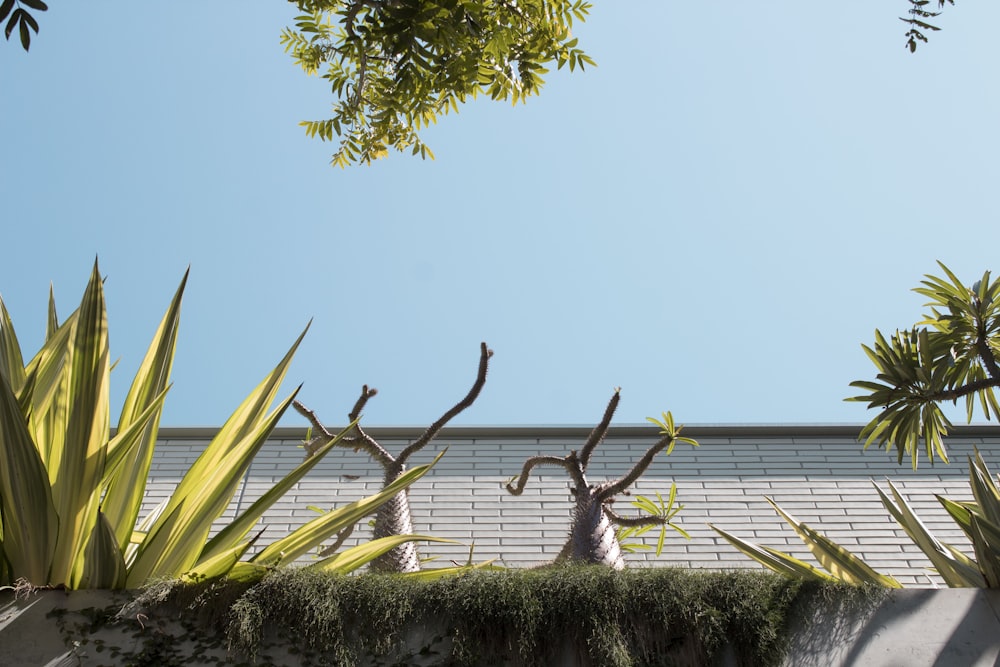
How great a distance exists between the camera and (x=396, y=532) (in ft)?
8.16

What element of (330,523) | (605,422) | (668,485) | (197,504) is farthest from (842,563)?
(668,485)

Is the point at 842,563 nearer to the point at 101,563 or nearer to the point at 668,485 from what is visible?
the point at 101,563

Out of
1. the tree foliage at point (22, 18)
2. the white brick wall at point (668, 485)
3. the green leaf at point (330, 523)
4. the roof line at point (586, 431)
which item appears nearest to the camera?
the tree foliage at point (22, 18)

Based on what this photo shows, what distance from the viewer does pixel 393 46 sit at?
1683mm

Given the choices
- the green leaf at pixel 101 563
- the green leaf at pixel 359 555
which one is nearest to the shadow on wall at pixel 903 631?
the green leaf at pixel 359 555

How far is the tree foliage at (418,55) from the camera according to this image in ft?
5.49

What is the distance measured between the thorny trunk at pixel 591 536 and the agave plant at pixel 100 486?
64 cm

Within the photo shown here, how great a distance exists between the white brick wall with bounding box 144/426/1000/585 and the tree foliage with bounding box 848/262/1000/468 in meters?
1.46

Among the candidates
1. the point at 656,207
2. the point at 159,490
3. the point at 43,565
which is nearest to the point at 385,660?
the point at 43,565

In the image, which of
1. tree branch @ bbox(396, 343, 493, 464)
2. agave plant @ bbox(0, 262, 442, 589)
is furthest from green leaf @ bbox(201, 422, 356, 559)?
A: tree branch @ bbox(396, 343, 493, 464)

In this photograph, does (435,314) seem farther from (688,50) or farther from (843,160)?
(843,160)

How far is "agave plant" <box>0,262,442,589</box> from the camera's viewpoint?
1621 millimetres

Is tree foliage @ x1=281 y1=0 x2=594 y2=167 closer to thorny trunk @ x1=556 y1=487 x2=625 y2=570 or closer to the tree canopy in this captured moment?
the tree canopy

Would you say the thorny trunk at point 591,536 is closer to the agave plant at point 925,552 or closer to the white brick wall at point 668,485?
the agave plant at point 925,552
